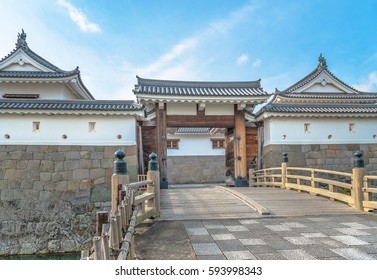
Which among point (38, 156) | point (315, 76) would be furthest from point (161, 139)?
point (315, 76)

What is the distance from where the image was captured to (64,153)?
9875mm

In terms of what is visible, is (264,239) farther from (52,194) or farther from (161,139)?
(52,194)

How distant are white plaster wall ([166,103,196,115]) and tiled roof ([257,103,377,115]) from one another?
2.89 metres

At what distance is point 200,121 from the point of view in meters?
11.6

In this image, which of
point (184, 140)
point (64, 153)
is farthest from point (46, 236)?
point (184, 140)

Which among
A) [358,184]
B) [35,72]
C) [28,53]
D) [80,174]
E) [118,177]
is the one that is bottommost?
[358,184]

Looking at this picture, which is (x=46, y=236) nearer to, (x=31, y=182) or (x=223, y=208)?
(x=31, y=182)


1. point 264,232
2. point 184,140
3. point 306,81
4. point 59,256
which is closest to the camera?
point 264,232

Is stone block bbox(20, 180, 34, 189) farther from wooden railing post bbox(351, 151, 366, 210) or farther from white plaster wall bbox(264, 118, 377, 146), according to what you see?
wooden railing post bbox(351, 151, 366, 210)

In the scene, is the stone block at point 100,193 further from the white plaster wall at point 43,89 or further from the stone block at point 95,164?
the white plaster wall at point 43,89

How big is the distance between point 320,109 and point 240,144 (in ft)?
12.0

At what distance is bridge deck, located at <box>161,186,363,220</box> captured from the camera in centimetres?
565

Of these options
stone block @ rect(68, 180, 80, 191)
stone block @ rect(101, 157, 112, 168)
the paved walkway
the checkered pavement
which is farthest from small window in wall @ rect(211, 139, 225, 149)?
the checkered pavement

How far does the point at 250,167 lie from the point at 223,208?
19.5ft
